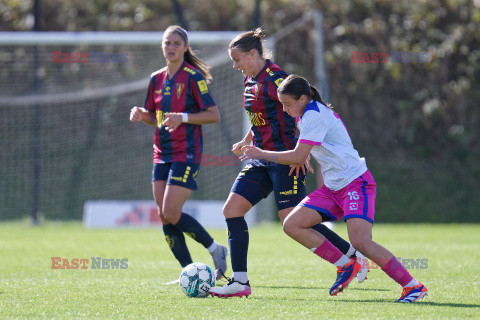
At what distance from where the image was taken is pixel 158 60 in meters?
13.2

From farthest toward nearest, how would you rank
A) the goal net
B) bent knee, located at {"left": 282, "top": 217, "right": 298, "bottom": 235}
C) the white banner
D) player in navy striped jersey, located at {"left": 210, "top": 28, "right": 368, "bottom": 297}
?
the goal net → the white banner → player in navy striped jersey, located at {"left": 210, "top": 28, "right": 368, "bottom": 297} → bent knee, located at {"left": 282, "top": 217, "right": 298, "bottom": 235}

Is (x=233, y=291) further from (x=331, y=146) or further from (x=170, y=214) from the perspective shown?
(x=331, y=146)

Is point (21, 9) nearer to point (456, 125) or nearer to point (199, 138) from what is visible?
point (456, 125)

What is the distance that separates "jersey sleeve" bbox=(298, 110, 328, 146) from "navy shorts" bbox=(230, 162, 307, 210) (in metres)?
0.53

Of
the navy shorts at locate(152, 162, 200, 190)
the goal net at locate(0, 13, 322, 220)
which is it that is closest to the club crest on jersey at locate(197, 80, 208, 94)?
the navy shorts at locate(152, 162, 200, 190)

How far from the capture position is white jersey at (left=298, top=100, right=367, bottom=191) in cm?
502

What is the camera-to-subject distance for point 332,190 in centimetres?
521

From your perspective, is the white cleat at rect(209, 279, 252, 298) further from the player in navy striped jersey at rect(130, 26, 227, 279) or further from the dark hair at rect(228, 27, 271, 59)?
the dark hair at rect(228, 27, 271, 59)

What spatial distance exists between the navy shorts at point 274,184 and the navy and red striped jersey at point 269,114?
175 millimetres

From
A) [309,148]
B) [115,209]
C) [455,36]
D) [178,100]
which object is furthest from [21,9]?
[309,148]

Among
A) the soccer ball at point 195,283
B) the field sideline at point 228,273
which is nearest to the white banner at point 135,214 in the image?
the field sideline at point 228,273

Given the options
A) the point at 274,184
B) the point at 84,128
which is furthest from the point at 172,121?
the point at 84,128

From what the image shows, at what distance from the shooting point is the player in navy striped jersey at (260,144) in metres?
5.48

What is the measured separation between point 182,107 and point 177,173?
0.58 metres
